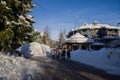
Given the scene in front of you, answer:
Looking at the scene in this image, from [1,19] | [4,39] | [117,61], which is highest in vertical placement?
[1,19]

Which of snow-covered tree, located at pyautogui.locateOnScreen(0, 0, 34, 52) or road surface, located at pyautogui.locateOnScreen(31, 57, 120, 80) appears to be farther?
snow-covered tree, located at pyautogui.locateOnScreen(0, 0, 34, 52)

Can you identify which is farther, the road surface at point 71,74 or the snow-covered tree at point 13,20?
the snow-covered tree at point 13,20

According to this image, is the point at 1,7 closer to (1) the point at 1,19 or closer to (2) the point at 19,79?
(1) the point at 1,19

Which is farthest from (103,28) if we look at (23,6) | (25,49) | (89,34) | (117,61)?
(23,6)

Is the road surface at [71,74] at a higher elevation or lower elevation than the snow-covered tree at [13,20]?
lower

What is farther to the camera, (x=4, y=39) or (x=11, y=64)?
(x=4, y=39)

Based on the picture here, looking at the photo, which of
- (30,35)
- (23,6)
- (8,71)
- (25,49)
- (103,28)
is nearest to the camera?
(8,71)

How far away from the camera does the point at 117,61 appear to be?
26.3m

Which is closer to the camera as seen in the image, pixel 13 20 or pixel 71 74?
pixel 71 74

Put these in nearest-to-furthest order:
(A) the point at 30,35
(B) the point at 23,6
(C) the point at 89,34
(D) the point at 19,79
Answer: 1. (D) the point at 19,79
2. (B) the point at 23,6
3. (A) the point at 30,35
4. (C) the point at 89,34

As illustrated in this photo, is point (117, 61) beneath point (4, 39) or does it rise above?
beneath

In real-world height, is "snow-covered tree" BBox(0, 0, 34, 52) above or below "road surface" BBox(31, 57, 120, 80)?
above

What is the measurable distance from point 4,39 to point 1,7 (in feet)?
7.46

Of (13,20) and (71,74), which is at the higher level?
(13,20)
